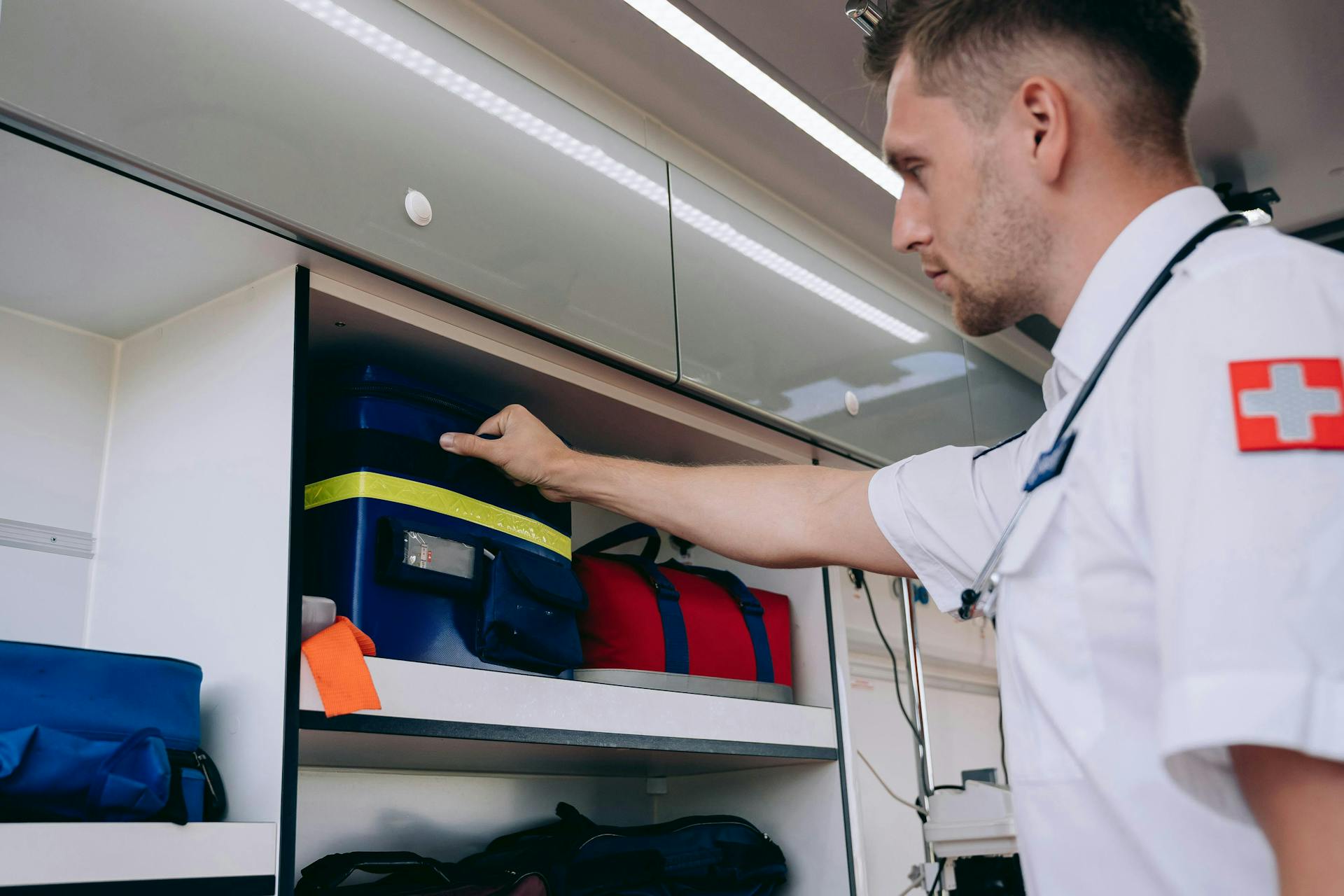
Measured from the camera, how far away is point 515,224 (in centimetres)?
169

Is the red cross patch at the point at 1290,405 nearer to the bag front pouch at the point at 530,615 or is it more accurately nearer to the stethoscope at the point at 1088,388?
the stethoscope at the point at 1088,388

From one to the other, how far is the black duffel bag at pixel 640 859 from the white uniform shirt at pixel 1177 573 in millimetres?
1114

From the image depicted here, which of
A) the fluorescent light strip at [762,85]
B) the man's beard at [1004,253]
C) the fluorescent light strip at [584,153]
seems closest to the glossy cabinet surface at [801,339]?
the fluorescent light strip at [584,153]

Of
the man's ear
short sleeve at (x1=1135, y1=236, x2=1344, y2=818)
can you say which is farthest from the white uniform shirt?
the man's ear

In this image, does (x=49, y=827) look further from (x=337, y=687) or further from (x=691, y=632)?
(x=691, y=632)

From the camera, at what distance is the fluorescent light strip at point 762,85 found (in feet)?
5.59

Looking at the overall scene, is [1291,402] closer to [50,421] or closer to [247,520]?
[247,520]

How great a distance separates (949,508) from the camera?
1.28 metres

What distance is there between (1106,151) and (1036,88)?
0.27 feet

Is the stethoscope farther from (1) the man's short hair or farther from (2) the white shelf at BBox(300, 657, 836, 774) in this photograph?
(2) the white shelf at BBox(300, 657, 836, 774)

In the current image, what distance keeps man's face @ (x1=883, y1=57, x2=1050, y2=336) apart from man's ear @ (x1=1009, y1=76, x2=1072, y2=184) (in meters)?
0.02

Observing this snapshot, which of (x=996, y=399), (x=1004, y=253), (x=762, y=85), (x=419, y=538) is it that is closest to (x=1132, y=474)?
(x=1004, y=253)

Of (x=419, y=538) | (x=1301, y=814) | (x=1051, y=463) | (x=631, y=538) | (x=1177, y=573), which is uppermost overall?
(x=631, y=538)

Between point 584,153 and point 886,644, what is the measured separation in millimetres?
1796
